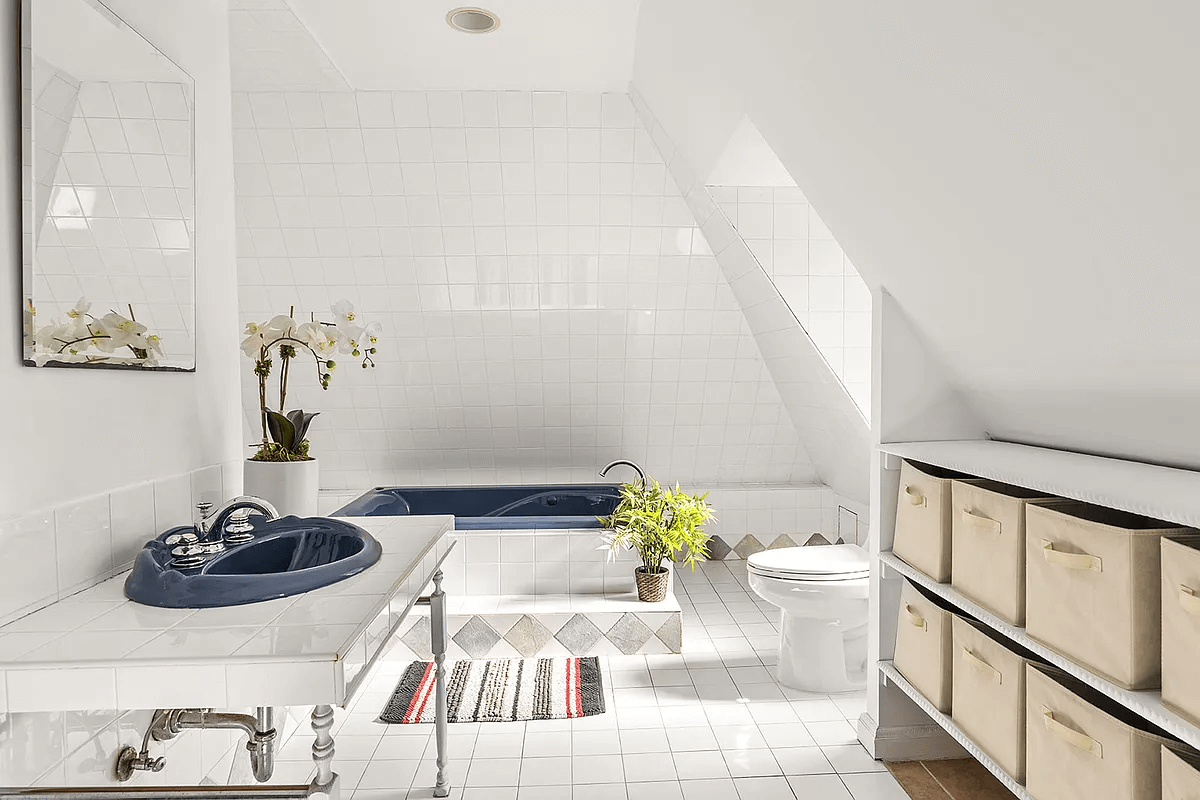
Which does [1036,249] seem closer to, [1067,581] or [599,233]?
[1067,581]

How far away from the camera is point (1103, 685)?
4.73ft

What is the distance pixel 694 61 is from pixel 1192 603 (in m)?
1.93

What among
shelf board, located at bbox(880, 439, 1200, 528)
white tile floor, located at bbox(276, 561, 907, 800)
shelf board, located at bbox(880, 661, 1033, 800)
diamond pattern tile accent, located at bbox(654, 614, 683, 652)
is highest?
shelf board, located at bbox(880, 439, 1200, 528)

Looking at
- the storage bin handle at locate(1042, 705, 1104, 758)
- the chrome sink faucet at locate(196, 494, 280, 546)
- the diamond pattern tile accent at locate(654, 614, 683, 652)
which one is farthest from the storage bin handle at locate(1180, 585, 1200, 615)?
the diamond pattern tile accent at locate(654, 614, 683, 652)

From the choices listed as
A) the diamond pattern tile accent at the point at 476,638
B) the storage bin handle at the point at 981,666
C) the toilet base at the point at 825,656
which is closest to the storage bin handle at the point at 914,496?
the storage bin handle at the point at 981,666

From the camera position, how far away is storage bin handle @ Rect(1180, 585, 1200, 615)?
3.98 ft

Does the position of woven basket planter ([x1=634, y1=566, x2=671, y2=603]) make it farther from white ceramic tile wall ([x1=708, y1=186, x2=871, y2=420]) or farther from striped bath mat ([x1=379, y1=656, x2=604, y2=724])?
white ceramic tile wall ([x1=708, y1=186, x2=871, y2=420])

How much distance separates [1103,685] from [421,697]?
84.0 inches

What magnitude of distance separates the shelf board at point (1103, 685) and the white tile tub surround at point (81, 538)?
185 centimetres

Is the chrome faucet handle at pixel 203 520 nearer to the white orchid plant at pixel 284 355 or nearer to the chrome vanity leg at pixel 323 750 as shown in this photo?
the white orchid plant at pixel 284 355

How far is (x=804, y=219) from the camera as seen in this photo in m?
3.27

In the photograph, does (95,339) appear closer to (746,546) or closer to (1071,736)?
(1071,736)

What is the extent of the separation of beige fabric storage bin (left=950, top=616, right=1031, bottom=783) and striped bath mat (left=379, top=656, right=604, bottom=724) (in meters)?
1.21

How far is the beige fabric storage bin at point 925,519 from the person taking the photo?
211cm
